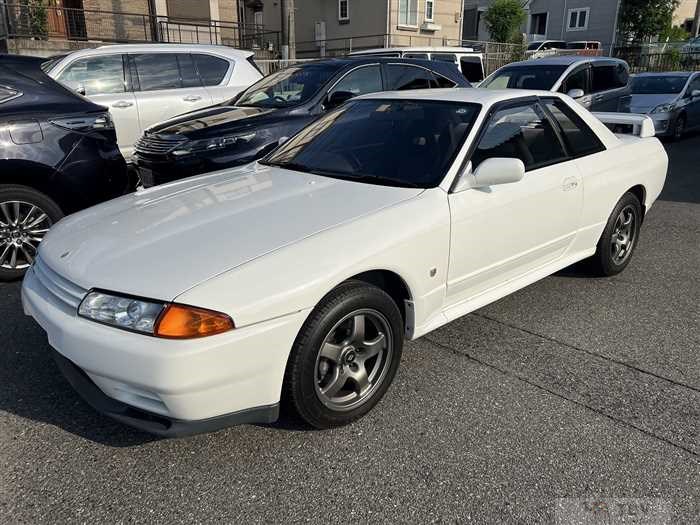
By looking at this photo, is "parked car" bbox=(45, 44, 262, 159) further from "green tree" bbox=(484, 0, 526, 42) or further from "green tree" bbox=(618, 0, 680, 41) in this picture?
"green tree" bbox=(618, 0, 680, 41)

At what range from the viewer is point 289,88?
6.68 m

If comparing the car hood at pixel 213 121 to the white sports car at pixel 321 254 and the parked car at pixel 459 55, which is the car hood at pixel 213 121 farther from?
the parked car at pixel 459 55

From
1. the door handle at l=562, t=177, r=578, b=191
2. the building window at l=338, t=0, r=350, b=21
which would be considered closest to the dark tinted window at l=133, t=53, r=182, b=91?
the door handle at l=562, t=177, r=578, b=191

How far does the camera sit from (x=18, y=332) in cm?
372

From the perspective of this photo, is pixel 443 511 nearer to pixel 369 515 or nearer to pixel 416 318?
pixel 369 515

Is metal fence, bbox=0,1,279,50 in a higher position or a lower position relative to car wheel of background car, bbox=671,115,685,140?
higher

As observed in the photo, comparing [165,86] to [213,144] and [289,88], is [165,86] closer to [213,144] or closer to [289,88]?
[289,88]

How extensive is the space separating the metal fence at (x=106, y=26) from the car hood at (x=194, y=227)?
1630cm

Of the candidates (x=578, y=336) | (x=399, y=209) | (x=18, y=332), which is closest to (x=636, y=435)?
(x=578, y=336)

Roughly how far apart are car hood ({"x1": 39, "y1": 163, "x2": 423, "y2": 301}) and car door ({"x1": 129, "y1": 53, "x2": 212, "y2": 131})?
409 cm

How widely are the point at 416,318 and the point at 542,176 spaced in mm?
1373

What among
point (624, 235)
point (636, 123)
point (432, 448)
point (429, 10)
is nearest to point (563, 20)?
point (429, 10)

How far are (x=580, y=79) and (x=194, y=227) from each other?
9337 mm

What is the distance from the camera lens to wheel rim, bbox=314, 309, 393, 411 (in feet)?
8.77
